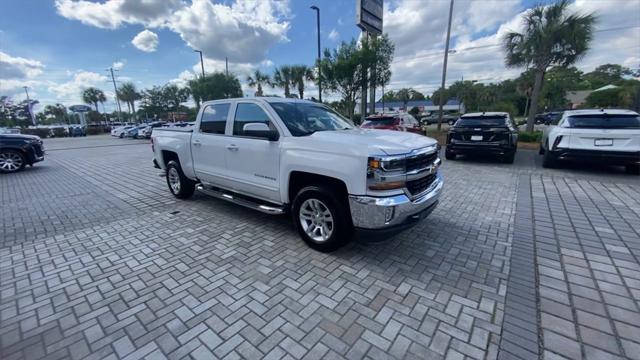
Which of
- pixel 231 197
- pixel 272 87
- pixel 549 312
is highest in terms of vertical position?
pixel 272 87

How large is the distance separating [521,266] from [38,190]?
9.98 meters

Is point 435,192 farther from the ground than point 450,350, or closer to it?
farther from the ground

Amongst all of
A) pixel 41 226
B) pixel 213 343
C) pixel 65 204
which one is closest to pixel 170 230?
pixel 41 226

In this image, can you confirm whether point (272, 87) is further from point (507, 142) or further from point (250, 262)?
point (250, 262)

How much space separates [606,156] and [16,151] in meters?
17.0

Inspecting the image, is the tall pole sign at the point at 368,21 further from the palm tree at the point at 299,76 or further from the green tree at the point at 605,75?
the green tree at the point at 605,75

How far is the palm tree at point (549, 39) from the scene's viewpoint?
12273 millimetres

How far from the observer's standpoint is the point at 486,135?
26.8 ft

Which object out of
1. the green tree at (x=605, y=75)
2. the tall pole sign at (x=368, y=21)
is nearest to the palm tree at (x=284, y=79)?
the tall pole sign at (x=368, y=21)

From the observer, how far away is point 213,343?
2047 millimetres

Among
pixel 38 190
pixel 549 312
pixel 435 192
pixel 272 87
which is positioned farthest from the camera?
pixel 272 87

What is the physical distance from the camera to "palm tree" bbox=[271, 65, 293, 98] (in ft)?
106

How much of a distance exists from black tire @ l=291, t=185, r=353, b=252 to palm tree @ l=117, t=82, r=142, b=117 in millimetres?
69923

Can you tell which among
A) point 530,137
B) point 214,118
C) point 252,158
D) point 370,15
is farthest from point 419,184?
point 370,15
